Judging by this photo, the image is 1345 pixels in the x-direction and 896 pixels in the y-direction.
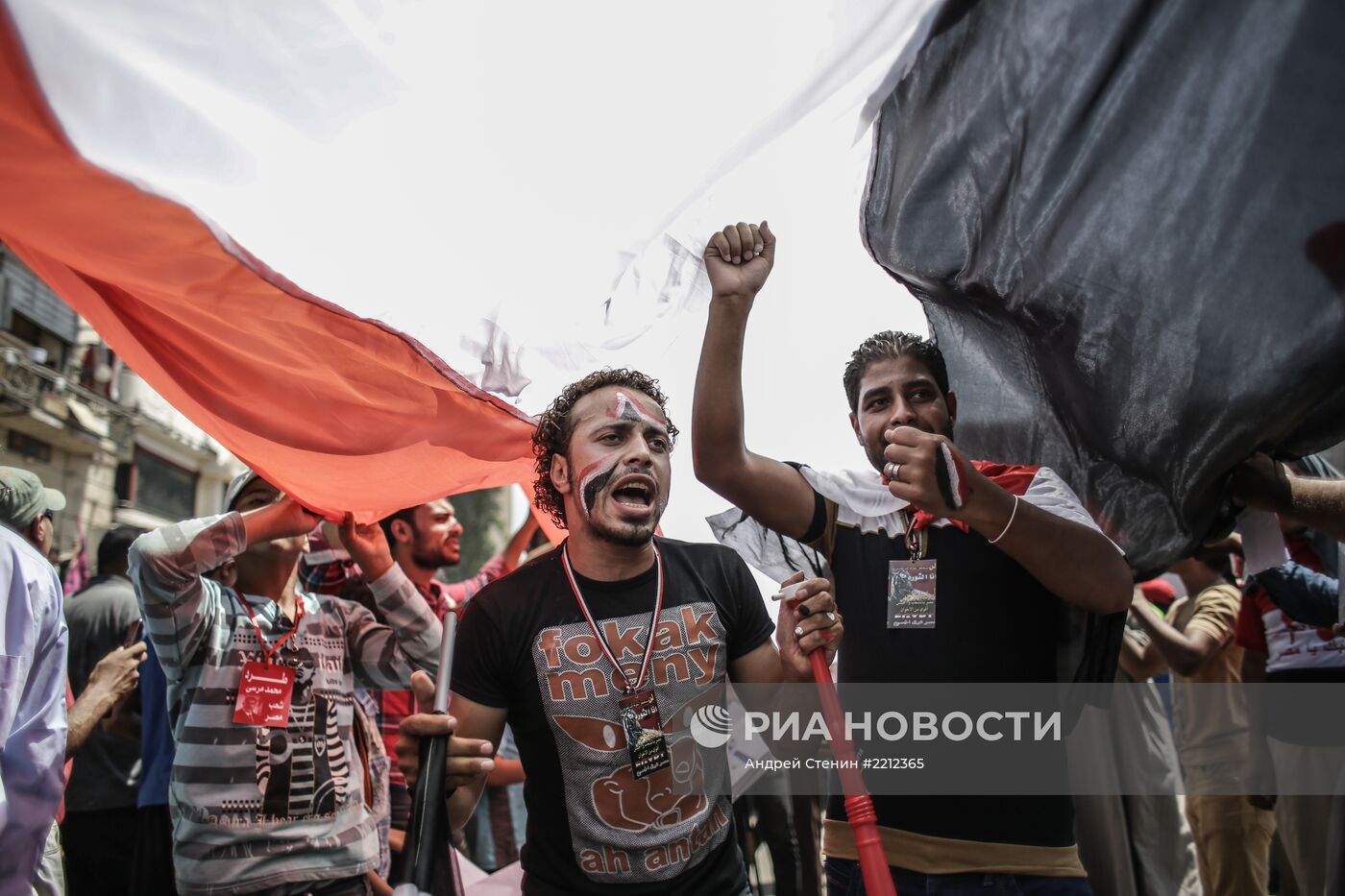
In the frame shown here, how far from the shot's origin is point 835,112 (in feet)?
6.78

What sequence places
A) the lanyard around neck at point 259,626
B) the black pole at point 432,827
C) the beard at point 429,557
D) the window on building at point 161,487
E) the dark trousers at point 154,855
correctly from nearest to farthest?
the black pole at point 432,827 → the lanyard around neck at point 259,626 → the dark trousers at point 154,855 → the beard at point 429,557 → the window on building at point 161,487

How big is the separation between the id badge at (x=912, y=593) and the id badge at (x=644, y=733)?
0.58 metres

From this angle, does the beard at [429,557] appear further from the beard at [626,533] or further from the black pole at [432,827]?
the black pole at [432,827]

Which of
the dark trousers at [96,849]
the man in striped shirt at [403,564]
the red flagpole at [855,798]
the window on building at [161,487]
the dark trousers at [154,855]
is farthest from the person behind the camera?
the window on building at [161,487]

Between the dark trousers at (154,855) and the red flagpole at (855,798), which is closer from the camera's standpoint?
the red flagpole at (855,798)

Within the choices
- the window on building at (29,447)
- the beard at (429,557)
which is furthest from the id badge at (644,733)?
the window on building at (29,447)

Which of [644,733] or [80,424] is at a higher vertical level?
[80,424]

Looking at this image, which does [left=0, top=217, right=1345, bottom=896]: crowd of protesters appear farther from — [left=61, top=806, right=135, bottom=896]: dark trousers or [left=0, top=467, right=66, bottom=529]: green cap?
[left=61, top=806, right=135, bottom=896]: dark trousers

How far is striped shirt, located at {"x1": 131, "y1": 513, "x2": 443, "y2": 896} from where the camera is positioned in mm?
2732

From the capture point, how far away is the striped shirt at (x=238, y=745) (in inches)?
108

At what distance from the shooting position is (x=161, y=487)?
23.5m

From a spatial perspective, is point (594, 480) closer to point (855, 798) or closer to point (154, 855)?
point (855, 798)

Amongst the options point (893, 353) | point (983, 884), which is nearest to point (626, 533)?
point (893, 353)

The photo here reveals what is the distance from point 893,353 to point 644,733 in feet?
3.58
